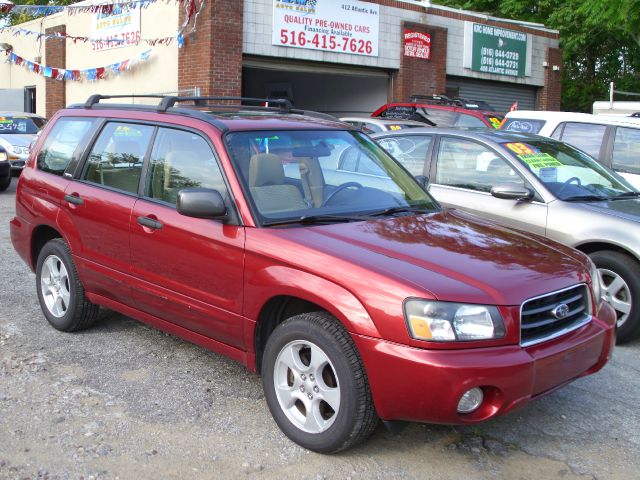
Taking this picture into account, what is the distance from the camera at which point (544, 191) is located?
610cm

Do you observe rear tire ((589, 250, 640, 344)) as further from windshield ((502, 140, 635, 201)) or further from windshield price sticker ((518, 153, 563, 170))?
windshield price sticker ((518, 153, 563, 170))

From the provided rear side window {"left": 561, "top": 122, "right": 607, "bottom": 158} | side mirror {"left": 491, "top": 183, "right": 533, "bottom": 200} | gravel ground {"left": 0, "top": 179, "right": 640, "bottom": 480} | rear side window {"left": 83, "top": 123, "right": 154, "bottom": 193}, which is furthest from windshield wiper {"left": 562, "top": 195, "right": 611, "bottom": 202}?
rear side window {"left": 83, "top": 123, "right": 154, "bottom": 193}

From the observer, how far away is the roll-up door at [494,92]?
67.3 feet

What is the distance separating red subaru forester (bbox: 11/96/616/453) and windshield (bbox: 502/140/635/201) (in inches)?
72.2

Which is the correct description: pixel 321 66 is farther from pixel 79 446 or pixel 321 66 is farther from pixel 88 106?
pixel 79 446

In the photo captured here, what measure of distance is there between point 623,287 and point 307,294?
3.06 m

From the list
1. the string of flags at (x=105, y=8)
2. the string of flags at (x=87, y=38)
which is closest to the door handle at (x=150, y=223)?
the string of flags at (x=105, y=8)

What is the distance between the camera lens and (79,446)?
3.71 m

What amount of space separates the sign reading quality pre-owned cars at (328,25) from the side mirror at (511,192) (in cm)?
1101

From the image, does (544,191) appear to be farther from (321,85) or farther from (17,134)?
(321,85)

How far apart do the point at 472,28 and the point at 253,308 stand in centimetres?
1768

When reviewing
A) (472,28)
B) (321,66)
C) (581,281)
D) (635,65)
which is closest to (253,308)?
(581,281)

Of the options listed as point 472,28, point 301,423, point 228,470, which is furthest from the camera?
point 472,28

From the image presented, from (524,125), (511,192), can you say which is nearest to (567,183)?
(511,192)
